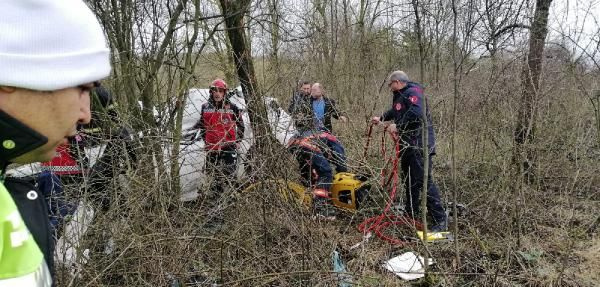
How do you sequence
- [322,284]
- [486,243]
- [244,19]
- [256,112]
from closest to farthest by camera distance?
[322,284] → [256,112] → [486,243] → [244,19]

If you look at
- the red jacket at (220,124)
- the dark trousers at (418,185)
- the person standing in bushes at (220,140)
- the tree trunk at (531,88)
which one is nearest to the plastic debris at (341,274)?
the person standing in bushes at (220,140)

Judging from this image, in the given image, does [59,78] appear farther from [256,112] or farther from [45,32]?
[256,112]

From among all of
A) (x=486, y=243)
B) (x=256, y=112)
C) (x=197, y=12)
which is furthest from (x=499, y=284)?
(x=197, y=12)

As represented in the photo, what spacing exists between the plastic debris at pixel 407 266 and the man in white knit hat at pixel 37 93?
322cm

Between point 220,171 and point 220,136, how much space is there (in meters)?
0.89

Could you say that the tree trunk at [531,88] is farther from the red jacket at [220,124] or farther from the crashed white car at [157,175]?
the red jacket at [220,124]

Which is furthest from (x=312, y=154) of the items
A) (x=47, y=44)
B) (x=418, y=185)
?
(x=47, y=44)

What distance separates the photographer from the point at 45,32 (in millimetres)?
888

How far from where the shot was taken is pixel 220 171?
3918 mm

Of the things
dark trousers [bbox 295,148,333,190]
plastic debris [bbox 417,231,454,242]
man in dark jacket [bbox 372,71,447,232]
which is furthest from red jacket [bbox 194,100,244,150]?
plastic debris [bbox 417,231,454,242]

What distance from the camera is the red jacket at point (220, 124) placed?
4537mm

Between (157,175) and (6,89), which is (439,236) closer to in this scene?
(157,175)

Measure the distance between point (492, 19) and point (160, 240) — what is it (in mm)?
3272

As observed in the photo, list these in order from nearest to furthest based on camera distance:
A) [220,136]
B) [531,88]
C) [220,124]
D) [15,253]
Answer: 1. [15,253]
2. [220,124]
3. [220,136]
4. [531,88]
